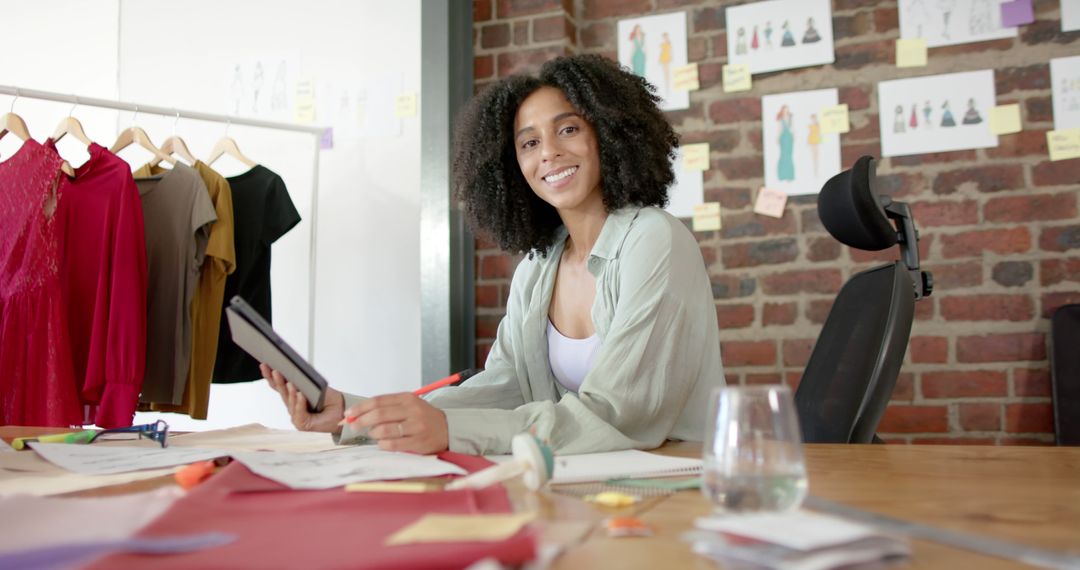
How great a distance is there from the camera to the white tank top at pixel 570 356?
1.63m

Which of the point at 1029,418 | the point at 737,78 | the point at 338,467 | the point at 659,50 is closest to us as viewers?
the point at 338,467

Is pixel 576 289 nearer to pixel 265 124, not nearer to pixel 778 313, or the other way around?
pixel 778 313

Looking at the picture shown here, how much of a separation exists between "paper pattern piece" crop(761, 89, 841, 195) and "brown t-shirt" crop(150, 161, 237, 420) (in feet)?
5.35

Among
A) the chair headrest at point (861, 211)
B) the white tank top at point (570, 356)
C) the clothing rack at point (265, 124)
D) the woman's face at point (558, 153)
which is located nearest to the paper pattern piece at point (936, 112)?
the chair headrest at point (861, 211)

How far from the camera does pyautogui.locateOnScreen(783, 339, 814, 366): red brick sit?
2.60m

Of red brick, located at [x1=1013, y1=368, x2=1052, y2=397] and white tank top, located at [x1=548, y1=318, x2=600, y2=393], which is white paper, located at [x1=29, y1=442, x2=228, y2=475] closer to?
white tank top, located at [x1=548, y1=318, x2=600, y2=393]

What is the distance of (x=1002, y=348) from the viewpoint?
2447mm

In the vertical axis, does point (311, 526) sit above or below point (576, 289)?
below

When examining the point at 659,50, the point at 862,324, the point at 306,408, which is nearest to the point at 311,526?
the point at 306,408

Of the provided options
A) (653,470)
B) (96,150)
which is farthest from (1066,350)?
(96,150)

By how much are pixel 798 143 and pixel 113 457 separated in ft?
7.07

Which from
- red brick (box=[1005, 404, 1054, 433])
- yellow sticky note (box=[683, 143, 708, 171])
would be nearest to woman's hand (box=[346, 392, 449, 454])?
yellow sticky note (box=[683, 143, 708, 171])

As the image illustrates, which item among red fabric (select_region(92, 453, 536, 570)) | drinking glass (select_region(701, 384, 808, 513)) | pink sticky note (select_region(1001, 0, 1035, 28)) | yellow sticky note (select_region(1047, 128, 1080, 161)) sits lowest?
red fabric (select_region(92, 453, 536, 570))

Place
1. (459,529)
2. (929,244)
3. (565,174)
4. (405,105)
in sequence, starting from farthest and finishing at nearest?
(405,105) < (929,244) < (565,174) < (459,529)
